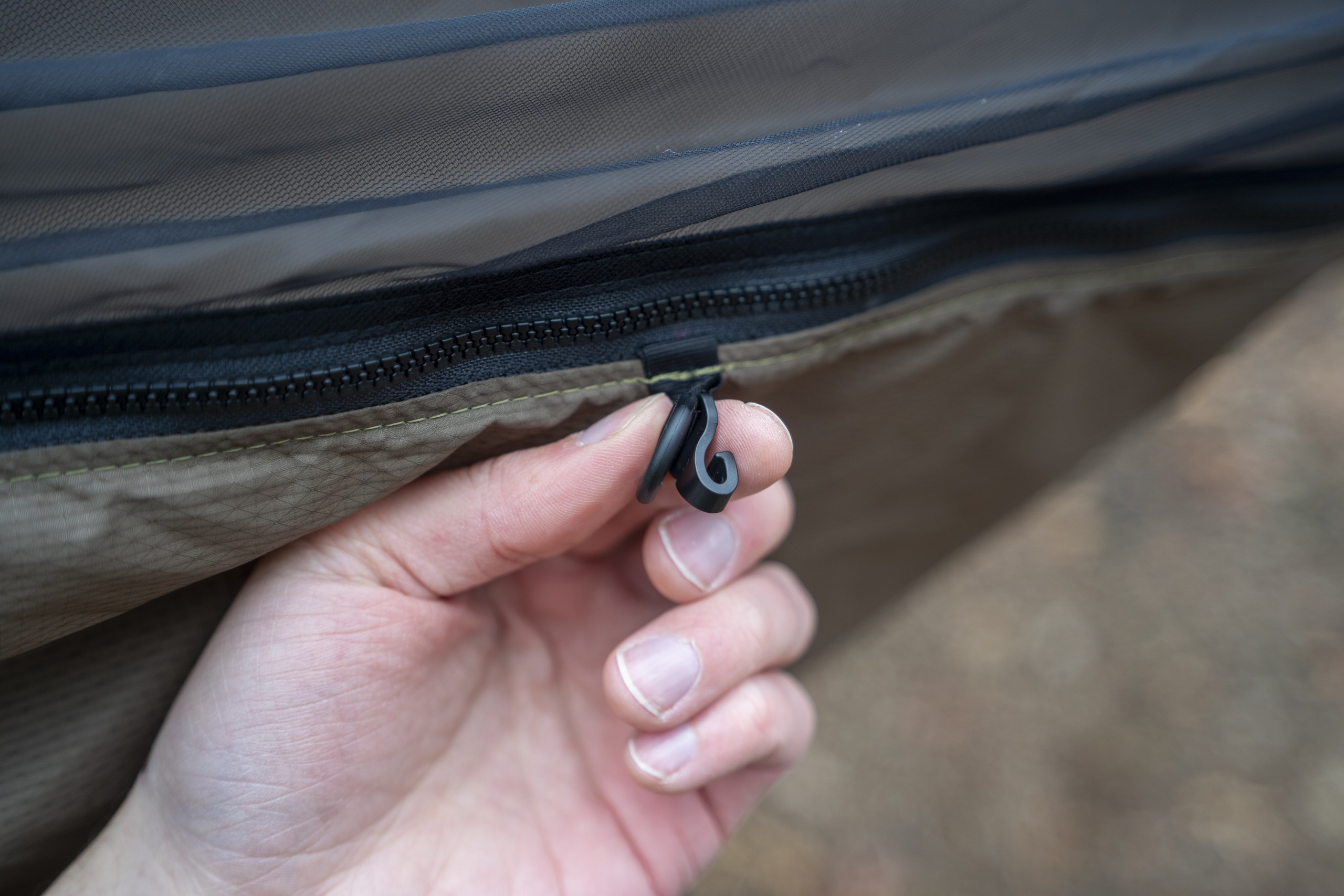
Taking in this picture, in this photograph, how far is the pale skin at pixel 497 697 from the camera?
91 cm

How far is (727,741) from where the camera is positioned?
1.12m

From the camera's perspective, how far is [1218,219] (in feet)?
4.11

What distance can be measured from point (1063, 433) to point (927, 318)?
544 millimetres

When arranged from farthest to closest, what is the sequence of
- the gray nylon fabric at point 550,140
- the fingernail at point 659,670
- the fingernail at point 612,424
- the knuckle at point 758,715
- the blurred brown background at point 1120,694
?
the blurred brown background at point 1120,694 → the knuckle at point 758,715 → the fingernail at point 659,670 → the fingernail at point 612,424 → the gray nylon fabric at point 550,140

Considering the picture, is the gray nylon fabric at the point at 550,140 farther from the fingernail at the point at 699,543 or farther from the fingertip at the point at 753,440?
the fingernail at the point at 699,543

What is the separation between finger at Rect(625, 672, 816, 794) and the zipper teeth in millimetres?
525

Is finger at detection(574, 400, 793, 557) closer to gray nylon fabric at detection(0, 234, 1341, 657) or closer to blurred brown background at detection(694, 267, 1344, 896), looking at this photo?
gray nylon fabric at detection(0, 234, 1341, 657)

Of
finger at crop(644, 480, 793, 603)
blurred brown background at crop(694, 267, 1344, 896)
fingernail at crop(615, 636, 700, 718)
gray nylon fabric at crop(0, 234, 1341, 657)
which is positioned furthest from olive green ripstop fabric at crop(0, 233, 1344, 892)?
blurred brown background at crop(694, 267, 1344, 896)

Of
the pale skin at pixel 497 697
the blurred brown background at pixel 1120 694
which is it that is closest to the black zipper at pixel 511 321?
the pale skin at pixel 497 697

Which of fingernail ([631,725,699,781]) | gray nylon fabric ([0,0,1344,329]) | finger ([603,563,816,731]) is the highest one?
gray nylon fabric ([0,0,1344,329])

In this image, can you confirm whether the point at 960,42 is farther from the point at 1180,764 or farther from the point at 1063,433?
the point at 1180,764

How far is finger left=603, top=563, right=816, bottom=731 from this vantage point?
3.41 ft

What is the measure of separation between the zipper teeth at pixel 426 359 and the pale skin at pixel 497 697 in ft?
0.33

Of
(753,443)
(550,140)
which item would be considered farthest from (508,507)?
(550,140)
